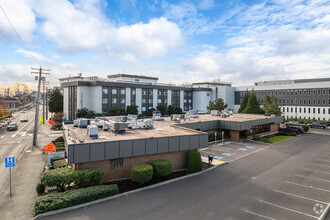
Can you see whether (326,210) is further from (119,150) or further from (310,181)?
(119,150)

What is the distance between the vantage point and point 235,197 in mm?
15352

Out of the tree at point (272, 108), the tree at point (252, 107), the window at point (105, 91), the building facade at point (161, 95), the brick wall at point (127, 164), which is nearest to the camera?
the brick wall at point (127, 164)

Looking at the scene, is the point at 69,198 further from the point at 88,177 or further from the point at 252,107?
the point at 252,107

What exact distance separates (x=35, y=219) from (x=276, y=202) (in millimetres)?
16246

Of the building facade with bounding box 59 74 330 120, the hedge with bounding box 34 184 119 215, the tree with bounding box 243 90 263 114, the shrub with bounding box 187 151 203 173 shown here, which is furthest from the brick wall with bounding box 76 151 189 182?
the tree with bounding box 243 90 263 114

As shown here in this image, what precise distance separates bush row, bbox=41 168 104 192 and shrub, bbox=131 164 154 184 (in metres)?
2.58

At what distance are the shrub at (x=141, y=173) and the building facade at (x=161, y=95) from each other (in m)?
44.9

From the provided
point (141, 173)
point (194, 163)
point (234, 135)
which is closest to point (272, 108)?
point (234, 135)

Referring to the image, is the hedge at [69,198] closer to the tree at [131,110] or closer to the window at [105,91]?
the tree at [131,110]

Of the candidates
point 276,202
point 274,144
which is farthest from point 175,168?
point 274,144

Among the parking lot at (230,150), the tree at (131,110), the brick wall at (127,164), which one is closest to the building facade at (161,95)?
the tree at (131,110)

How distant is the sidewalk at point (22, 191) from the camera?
1307 centimetres

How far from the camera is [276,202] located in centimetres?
1463

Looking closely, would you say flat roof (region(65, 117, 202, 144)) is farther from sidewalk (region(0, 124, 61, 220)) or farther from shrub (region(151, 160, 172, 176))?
sidewalk (region(0, 124, 61, 220))
